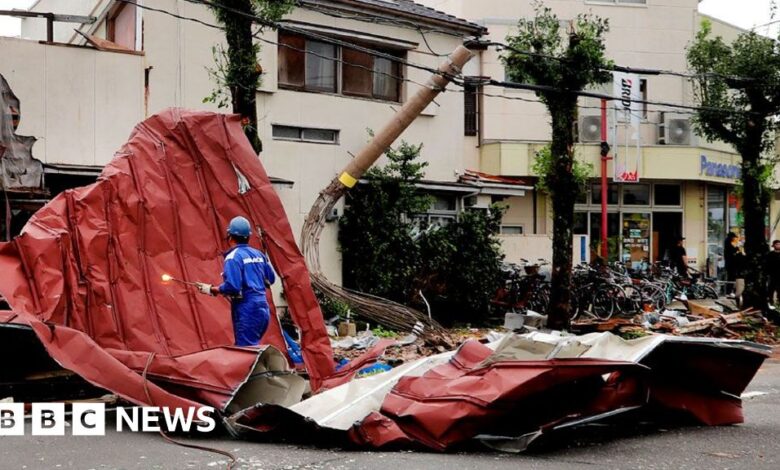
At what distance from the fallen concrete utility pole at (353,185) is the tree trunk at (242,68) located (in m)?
3.74

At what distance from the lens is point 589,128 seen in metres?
28.5

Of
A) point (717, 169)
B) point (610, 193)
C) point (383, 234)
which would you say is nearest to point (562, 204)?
point (383, 234)

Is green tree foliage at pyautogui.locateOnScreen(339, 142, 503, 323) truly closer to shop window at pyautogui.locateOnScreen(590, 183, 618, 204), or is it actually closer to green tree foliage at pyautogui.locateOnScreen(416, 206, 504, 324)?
green tree foliage at pyautogui.locateOnScreen(416, 206, 504, 324)

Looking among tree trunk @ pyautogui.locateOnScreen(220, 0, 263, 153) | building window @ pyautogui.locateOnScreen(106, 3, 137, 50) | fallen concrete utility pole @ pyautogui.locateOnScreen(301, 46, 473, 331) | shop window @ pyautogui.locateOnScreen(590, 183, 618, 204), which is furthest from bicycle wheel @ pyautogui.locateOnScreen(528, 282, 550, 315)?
building window @ pyautogui.locateOnScreen(106, 3, 137, 50)

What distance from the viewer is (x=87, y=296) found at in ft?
31.3

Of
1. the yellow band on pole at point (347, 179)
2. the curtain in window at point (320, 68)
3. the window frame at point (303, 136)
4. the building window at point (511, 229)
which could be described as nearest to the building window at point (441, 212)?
the window frame at point (303, 136)

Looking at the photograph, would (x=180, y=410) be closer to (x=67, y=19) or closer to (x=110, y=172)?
(x=110, y=172)

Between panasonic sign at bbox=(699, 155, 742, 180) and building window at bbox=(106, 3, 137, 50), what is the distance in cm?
1828

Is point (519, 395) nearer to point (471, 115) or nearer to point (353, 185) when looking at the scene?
point (353, 185)

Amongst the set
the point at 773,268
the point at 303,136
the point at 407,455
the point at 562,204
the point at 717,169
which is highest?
the point at 717,169

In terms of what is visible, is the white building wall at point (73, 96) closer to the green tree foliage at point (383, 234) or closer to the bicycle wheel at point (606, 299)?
the green tree foliage at point (383, 234)

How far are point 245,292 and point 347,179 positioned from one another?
27.3ft

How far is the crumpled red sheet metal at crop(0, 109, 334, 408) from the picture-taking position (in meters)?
9.16

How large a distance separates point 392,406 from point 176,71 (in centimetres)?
1150
